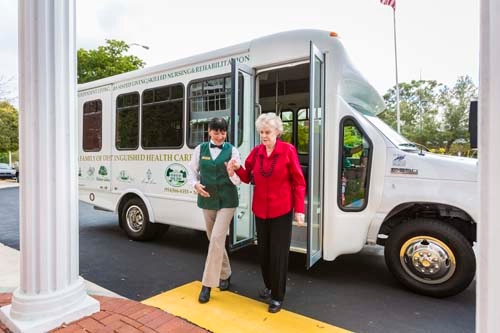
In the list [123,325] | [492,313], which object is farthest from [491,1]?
[123,325]

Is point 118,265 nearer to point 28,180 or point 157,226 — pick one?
point 157,226

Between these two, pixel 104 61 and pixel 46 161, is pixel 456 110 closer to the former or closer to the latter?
pixel 104 61

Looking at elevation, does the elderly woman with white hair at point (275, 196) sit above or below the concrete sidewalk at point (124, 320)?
above

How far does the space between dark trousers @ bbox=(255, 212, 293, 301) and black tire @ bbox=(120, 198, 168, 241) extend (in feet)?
9.66

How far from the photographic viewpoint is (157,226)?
18.7 ft

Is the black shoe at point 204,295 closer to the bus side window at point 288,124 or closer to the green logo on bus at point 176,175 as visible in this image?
the green logo on bus at point 176,175

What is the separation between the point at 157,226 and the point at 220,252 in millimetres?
2731

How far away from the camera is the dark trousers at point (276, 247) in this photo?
3072 millimetres

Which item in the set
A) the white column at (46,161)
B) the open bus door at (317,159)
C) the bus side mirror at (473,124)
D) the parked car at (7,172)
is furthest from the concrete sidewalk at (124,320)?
the parked car at (7,172)

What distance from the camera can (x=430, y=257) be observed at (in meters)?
3.49

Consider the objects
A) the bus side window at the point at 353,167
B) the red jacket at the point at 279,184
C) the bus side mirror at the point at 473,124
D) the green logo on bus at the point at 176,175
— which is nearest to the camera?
the bus side mirror at the point at 473,124

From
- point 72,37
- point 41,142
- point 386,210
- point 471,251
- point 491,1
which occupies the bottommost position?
point 471,251

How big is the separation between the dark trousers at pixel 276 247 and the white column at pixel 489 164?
6.55 ft

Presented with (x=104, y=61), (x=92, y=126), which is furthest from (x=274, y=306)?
(x=104, y=61)
